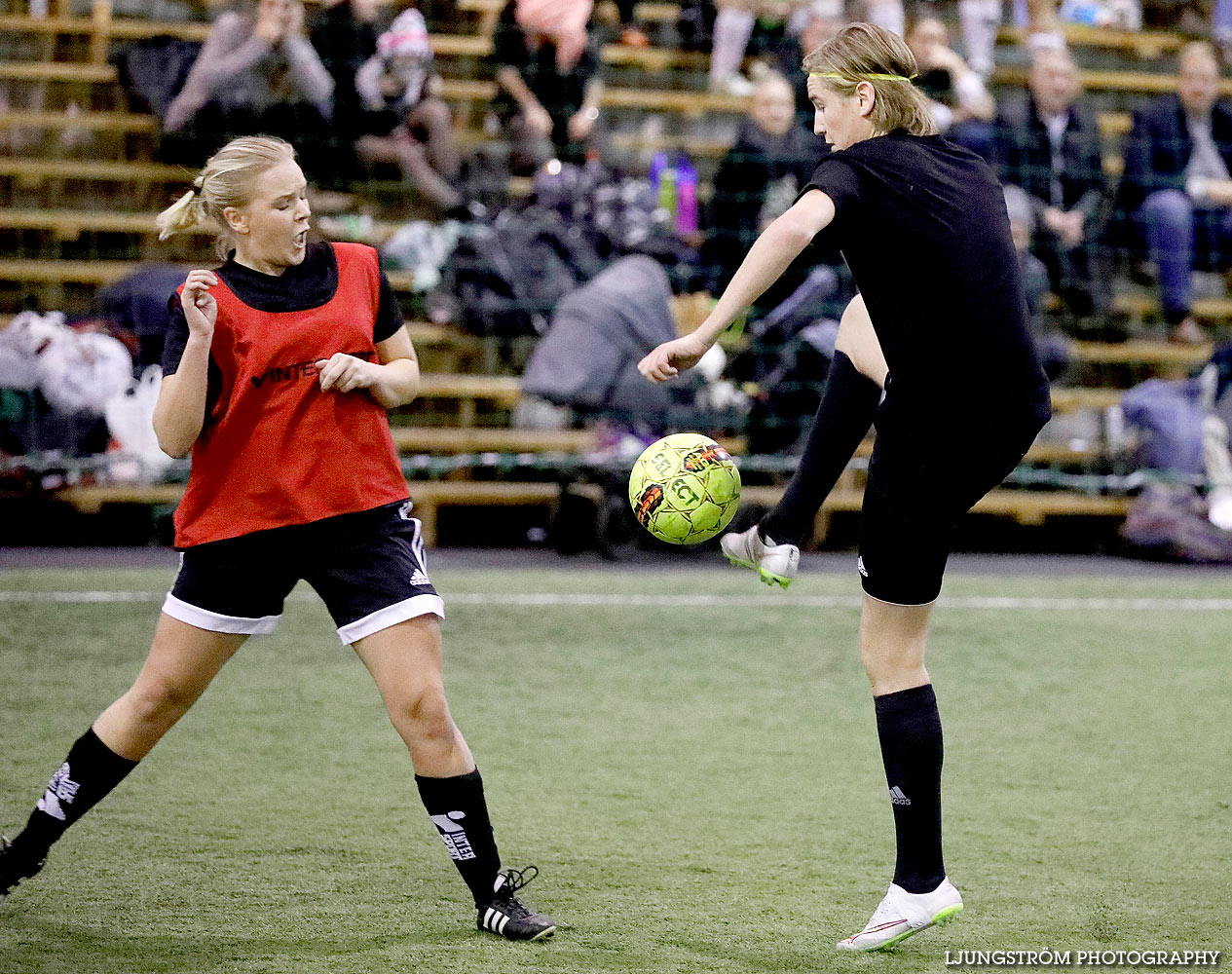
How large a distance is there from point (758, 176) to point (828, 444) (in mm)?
6199

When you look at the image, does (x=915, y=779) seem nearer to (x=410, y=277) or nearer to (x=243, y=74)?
(x=410, y=277)

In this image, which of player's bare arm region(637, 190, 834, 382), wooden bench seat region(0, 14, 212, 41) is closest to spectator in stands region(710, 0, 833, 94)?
wooden bench seat region(0, 14, 212, 41)

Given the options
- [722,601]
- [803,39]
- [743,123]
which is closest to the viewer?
[722,601]

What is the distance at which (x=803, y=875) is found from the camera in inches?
142

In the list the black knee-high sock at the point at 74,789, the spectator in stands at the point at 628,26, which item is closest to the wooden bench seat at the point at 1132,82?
the spectator in stands at the point at 628,26

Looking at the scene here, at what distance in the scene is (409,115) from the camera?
9.73 meters

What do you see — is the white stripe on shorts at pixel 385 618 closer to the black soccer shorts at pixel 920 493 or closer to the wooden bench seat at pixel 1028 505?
the black soccer shorts at pixel 920 493

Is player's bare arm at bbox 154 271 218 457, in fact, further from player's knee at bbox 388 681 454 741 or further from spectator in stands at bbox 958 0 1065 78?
spectator in stands at bbox 958 0 1065 78

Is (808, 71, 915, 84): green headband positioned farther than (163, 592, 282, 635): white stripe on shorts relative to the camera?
No

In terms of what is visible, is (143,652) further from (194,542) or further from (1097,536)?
(1097,536)

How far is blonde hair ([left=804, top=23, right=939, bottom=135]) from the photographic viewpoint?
298 centimetres

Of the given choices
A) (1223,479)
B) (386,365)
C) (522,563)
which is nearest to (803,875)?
(386,365)

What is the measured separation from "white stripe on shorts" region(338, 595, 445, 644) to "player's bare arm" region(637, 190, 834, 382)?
0.69 m

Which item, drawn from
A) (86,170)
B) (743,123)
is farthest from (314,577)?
(86,170)
